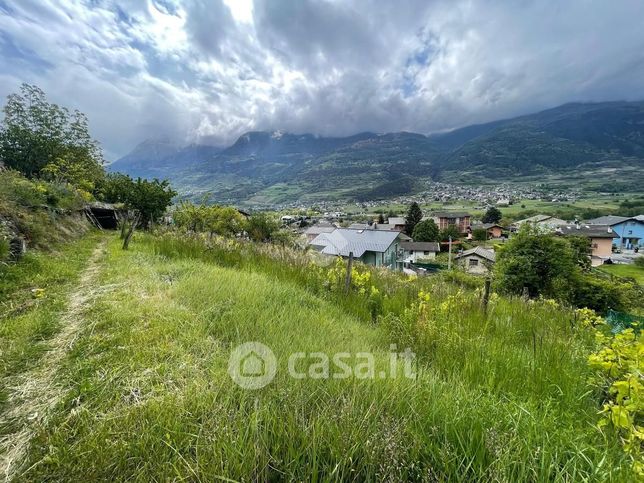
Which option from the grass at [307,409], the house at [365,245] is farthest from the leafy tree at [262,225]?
the grass at [307,409]

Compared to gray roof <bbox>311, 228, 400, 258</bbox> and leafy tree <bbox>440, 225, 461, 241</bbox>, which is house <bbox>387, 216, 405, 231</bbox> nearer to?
leafy tree <bbox>440, 225, 461, 241</bbox>

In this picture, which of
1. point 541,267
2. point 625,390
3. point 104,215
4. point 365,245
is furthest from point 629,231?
point 104,215

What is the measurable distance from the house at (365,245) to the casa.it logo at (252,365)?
28.4 metres

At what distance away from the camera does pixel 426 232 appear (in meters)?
61.5

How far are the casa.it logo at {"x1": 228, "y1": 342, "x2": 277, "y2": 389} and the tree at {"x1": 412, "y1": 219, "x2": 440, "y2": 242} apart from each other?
63.3 m

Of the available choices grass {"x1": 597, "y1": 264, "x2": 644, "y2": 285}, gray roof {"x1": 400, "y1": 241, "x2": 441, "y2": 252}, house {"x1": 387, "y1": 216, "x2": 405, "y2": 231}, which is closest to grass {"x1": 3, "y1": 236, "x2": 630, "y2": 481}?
grass {"x1": 597, "y1": 264, "x2": 644, "y2": 285}

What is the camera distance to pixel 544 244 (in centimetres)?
1709

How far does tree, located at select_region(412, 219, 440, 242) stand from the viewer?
61562mm

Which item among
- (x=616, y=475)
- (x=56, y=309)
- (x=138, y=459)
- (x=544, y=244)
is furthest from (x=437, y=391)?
(x=544, y=244)

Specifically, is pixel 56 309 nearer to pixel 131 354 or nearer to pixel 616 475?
pixel 131 354

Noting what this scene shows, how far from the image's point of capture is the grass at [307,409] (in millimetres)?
1434

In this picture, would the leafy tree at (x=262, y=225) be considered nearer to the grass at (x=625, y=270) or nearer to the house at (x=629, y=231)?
the grass at (x=625, y=270)

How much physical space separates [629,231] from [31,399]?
94.0m

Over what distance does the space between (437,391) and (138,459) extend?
194 cm
